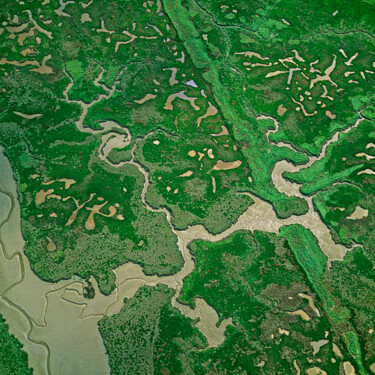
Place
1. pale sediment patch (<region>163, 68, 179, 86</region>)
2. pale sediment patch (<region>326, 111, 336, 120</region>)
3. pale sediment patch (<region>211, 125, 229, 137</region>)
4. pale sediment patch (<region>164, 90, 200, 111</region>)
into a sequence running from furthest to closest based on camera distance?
1. pale sediment patch (<region>163, 68, 179, 86</region>)
2. pale sediment patch (<region>326, 111, 336, 120</region>)
3. pale sediment patch (<region>164, 90, 200, 111</region>)
4. pale sediment patch (<region>211, 125, 229, 137</region>)

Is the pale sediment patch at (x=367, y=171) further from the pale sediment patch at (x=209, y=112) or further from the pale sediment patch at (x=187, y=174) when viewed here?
the pale sediment patch at (x=187, y=174)

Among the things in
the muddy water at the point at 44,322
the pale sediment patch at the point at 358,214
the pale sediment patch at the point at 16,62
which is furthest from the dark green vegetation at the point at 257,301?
the pale sediment patch at the point at 16,62

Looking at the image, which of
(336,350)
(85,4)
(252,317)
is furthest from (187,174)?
(85,4)

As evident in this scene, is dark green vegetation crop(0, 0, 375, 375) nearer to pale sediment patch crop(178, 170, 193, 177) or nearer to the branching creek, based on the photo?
pale sediment patch crop(178, 170, 193, 177)

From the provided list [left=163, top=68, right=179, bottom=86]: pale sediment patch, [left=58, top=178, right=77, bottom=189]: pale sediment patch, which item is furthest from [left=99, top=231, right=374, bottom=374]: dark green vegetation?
[left=163, top=68, right=179, bottom=86]: pale sediment patch

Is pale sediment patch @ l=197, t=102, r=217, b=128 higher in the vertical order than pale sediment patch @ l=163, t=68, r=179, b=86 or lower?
lower

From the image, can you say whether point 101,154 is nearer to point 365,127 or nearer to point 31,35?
point 31,35
